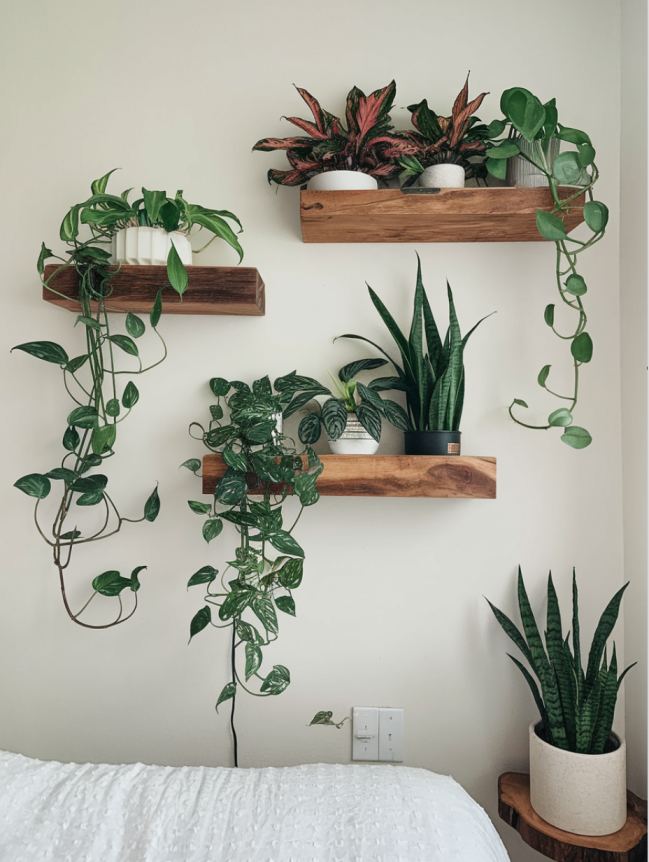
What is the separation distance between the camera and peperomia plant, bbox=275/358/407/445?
145cm

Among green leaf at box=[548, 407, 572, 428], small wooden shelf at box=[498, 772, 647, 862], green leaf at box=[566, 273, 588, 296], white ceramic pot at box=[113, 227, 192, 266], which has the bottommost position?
small wooden shelf at box=[498, 772, 647, 862]

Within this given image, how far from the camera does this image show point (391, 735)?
156 centimetres

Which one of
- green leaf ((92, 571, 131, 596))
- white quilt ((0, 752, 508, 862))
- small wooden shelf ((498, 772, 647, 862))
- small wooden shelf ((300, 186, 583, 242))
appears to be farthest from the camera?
green leaf ((92, 571, 131, 596))

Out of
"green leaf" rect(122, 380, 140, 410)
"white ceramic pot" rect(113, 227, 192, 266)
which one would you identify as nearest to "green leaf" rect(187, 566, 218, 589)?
A: "green leaf" rect(122, 380, 140, 410)

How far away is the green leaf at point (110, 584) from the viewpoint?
1504 mm

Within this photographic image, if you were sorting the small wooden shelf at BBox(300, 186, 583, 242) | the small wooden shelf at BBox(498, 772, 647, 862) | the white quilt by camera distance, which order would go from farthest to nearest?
the small wooden shelf at BBox(300, 186, 583, 242) → the small wooden shelf at BBox(498, 772, 647, 862) → the white quilt

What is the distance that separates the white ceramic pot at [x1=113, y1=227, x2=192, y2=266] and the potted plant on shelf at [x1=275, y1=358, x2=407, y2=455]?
1.18 feet

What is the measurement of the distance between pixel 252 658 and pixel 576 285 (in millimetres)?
987

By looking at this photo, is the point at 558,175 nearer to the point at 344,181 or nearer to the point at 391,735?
the point at 344,181

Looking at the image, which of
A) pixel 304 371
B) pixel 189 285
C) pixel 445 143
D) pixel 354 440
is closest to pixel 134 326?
pixel 189 285

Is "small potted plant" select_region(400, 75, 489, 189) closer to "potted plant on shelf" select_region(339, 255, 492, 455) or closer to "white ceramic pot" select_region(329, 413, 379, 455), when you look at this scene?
"potted plant on shelf" select_region(339, 255, 492, 455)

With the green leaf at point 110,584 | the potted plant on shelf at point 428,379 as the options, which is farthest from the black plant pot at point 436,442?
the green leaf at point 110,584

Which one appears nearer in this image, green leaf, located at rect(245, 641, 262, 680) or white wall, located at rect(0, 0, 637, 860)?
green leaf, located at rect(245, 641, 262, 680)

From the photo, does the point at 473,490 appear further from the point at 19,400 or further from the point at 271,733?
the point at 19,400
